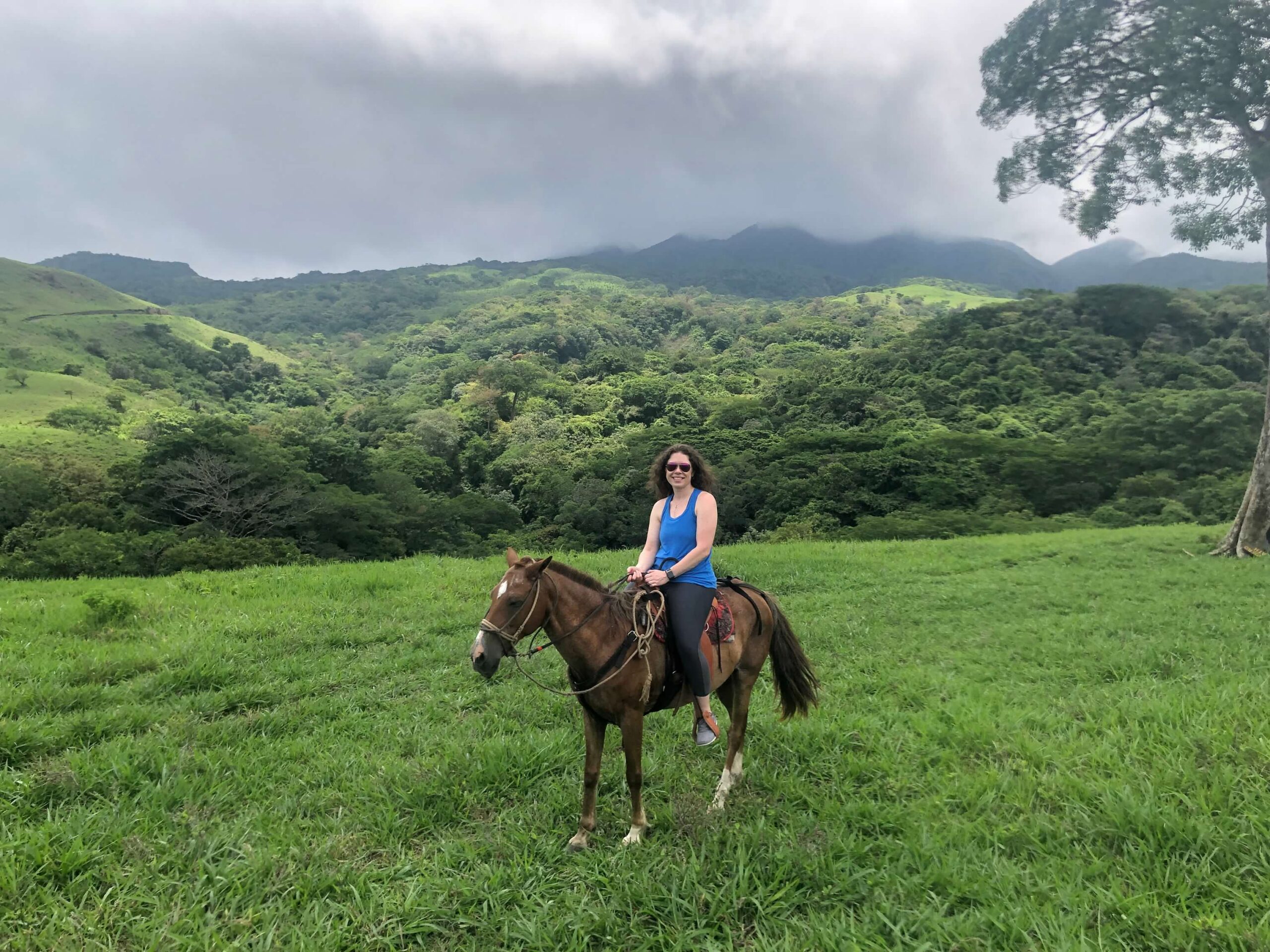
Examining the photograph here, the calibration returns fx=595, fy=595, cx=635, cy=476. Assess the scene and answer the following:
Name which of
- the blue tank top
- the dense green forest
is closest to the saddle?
the blue tank top

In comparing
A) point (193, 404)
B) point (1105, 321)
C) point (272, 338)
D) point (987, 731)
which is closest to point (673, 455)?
point (987, 731)

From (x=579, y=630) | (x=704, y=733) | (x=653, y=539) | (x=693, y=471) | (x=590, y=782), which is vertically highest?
(x=693, y=471)

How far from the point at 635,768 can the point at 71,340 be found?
116601mm

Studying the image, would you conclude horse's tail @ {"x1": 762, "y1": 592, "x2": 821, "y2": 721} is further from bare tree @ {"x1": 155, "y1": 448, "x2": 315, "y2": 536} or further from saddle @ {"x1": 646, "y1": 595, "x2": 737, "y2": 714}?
bare tree @ {"x1": 155, "y1": 448, "x2": 315, "y2": 536}

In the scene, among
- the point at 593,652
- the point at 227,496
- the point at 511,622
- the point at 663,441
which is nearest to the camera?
the point at 511,622

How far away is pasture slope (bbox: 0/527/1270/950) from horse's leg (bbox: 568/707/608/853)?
9 cm

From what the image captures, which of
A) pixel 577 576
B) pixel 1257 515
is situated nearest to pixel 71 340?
pixel 577 576

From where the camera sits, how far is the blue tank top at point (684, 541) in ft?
13.0

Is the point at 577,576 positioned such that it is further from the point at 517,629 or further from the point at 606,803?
the point at 606,803

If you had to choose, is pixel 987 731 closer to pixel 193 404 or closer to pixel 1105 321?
pixel 1105 321

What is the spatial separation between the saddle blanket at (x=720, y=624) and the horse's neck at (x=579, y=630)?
482 mm

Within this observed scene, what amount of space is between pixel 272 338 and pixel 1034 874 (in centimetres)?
17007

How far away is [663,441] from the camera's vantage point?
52531mm

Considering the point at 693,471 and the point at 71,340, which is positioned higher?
the point at 71,340
